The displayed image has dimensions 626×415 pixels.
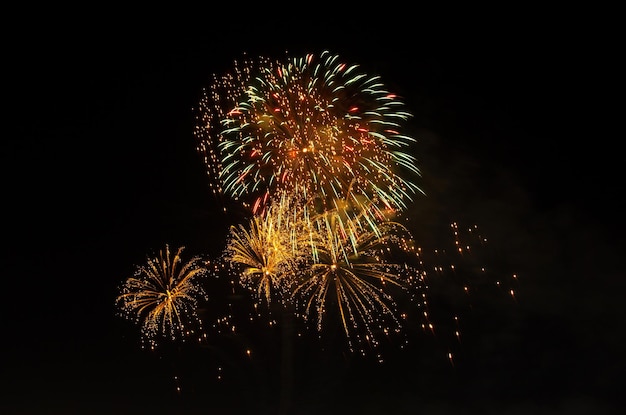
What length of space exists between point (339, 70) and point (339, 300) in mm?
6995

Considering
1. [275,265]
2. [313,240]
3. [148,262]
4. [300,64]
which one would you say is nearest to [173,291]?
[148,262]

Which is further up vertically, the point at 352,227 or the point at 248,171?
the point at 248,171

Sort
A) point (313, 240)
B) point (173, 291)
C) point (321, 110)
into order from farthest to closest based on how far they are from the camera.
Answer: point (173, 291)
point (313, 240)
point (321, 110)

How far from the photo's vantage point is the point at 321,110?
64.0ft

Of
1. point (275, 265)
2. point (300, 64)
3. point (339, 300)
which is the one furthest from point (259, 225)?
point (300, 64)

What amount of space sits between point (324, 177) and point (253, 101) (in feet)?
9.53

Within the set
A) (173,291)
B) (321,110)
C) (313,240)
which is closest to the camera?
(321,110)

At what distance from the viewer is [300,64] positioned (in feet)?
64.7

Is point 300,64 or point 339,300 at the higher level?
point 300,64

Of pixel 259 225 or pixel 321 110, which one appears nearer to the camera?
pixel 321 110

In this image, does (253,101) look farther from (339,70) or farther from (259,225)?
(259,225)

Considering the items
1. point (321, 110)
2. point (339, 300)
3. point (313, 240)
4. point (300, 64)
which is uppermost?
point (300, 64)

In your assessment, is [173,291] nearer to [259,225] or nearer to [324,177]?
[259,225]

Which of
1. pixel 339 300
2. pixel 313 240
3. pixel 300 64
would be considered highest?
pixel 300 64
